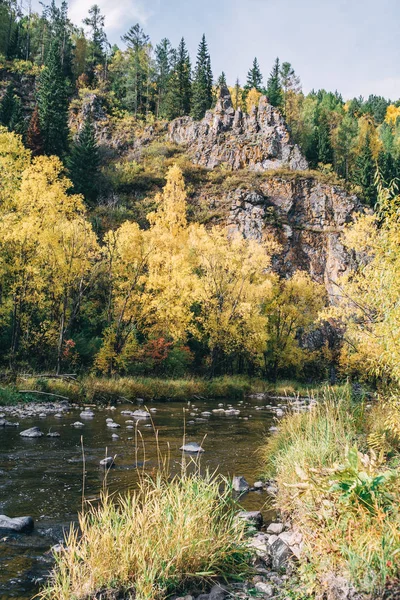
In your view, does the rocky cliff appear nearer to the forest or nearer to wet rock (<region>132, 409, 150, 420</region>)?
the forest

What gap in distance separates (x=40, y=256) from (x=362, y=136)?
78472mm

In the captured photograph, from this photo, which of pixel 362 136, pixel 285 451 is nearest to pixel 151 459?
pixel 285 451

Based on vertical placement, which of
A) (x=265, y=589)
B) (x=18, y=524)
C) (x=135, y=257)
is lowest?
(x=18, y=524)

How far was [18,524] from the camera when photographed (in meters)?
5.74

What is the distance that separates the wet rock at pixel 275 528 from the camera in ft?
19.2

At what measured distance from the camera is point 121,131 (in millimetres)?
66188

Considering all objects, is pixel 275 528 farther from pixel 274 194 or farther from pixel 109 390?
pixel 274 194

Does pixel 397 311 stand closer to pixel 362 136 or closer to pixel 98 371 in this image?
pixel 98 371

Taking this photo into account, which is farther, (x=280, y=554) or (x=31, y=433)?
(x=31, y=433)

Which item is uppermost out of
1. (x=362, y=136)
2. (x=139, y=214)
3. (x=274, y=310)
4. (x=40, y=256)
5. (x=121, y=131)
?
(x=362, y=136)

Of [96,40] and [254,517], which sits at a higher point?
[96,40]

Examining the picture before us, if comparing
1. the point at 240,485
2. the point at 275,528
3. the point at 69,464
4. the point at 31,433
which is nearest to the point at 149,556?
the point at 275,528

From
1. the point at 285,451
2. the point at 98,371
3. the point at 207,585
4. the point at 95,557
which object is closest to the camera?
the point at 95,557

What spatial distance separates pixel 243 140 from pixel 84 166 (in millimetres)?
23686
